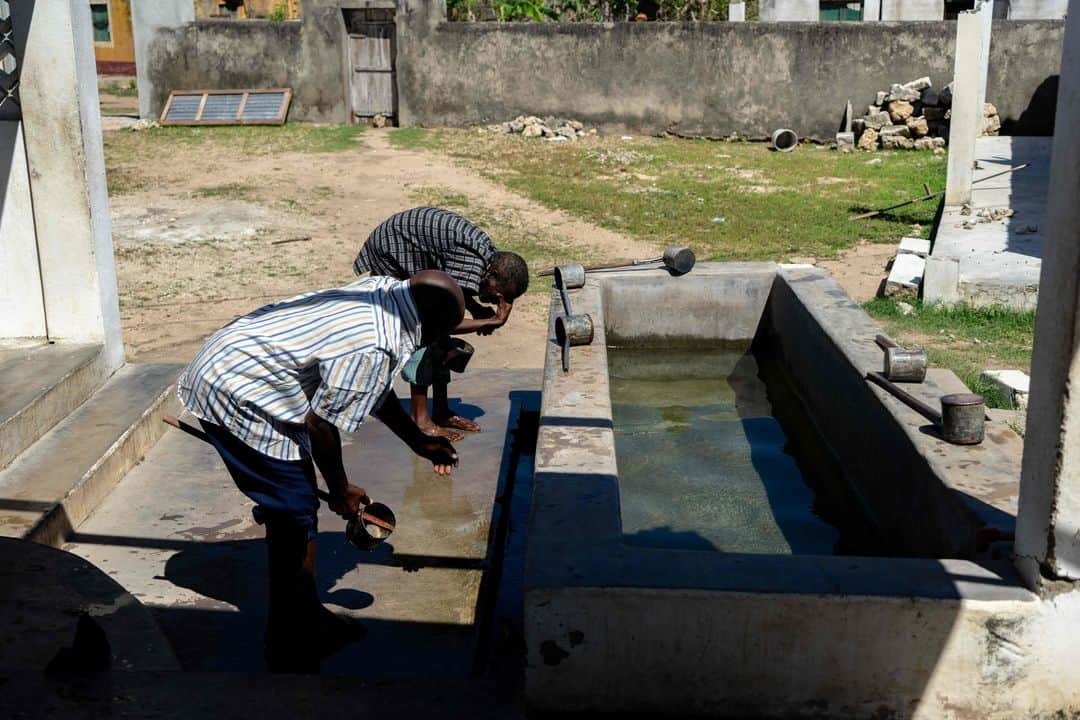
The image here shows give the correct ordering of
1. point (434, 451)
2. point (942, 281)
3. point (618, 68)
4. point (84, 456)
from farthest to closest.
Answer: point (618, 68) < point (942, 281) < point (84, 456) < point (434, 451)

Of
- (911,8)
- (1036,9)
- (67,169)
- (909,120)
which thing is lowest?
(909,120)

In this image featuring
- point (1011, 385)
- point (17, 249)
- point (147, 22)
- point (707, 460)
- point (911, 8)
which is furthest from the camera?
point (911, 8)

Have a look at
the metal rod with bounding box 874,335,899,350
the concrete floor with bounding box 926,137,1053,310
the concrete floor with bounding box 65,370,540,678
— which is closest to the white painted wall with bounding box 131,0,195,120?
the concrete floor with bounding box 926,137,1053,310

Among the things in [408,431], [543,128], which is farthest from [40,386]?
[543,128]

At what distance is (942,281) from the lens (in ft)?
26.5

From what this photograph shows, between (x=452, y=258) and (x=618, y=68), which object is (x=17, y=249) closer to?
(x=452, y=258)

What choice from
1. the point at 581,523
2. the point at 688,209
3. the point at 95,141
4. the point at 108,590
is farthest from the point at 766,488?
the point at 688,209

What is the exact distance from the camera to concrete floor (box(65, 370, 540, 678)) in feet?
11.8

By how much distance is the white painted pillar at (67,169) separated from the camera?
5.30 meters

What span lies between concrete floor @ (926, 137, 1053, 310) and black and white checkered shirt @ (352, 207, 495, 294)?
419 cm

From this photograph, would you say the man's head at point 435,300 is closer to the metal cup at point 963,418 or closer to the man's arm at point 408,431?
the man's arm at point 408,431

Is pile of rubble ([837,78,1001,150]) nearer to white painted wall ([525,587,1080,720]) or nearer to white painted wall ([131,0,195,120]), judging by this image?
white painted wall ([131,0,195,120])

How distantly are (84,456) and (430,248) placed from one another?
169 cm

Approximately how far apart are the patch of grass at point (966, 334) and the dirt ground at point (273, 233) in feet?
2.43
